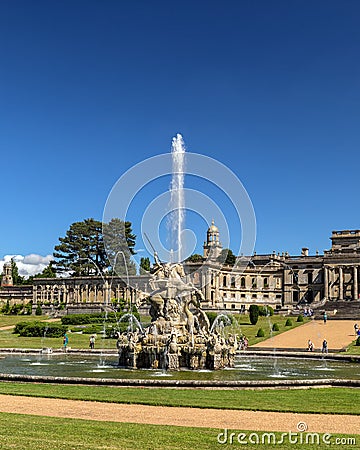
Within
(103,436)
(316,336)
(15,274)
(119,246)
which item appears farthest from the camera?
(15,274)

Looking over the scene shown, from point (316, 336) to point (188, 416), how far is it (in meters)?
38.9

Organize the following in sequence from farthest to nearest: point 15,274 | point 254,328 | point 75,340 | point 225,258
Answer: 1. point 15,274
2. point 225,258
3. point 254,328
4. point 75,340

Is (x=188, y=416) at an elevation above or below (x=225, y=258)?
below

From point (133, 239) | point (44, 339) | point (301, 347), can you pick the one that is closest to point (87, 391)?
point (301, 347)

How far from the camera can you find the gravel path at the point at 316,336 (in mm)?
46250

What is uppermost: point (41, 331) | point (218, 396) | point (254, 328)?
point (218, 396)

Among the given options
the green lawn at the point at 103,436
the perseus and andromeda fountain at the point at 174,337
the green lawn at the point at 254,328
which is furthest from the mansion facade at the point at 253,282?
the green lawn at the point at 103,436

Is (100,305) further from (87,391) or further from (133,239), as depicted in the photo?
(87,391)

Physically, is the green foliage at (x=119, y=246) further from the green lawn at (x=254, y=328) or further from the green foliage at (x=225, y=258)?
the green lawn at (x=254, y=328)

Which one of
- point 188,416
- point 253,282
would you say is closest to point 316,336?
point 188,416

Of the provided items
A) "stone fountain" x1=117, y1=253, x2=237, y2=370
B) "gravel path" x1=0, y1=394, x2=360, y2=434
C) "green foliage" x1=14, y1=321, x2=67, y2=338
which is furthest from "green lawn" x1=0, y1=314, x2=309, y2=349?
"gravel path" x1=0, y1=394, x2=360, y2=434

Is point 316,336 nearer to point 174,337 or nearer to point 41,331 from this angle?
point 41,331

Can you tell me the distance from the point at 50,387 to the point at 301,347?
1108 inches

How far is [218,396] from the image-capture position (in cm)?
1811
